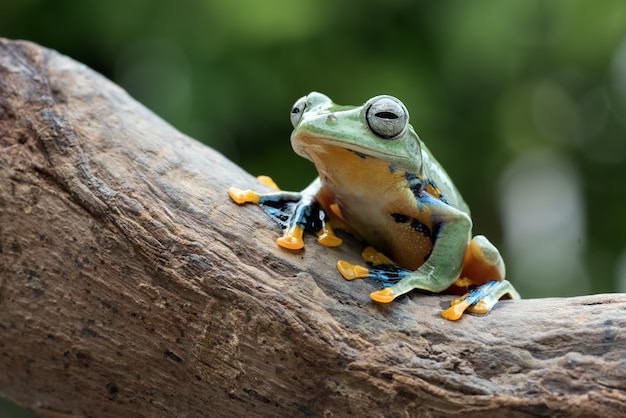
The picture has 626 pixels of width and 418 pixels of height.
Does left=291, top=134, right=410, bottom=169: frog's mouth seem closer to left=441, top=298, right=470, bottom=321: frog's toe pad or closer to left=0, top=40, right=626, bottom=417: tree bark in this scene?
left=0, top=40, right=626, bottom=417: tree bark

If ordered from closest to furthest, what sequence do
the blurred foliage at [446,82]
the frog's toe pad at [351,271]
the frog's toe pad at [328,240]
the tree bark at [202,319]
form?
the tree bark at [202,319] → the frog's toe pad at [351,271] → the frog's toe pad at [328,240] → the blurred foliage at [446,82]

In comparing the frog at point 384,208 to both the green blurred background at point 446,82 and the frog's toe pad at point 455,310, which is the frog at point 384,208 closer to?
the frog's toe pad at point 455,310

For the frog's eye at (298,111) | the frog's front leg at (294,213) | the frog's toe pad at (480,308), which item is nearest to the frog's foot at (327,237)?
the frog's front leg at (294,213)

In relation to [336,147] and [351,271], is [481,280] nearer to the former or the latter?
[351,271]

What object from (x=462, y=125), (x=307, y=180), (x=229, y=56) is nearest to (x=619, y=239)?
(x=462, y=125)

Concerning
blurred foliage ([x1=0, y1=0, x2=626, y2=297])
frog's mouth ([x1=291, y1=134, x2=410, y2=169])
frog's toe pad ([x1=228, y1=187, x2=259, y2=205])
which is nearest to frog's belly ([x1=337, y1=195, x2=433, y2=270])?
frog's mouth ([x1=291, y1=134, x2=410, y2=169])

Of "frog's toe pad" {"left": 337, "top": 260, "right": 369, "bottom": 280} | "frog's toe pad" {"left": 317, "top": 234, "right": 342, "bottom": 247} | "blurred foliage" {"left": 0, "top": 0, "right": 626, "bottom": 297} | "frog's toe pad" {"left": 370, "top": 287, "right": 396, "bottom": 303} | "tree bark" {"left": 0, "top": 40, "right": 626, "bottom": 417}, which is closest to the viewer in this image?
"tree bark" {"left": 0, "top": 40, "right": 626, "bottom": 417}

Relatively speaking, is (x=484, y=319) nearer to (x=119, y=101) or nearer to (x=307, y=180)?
(x=119, y=101)
